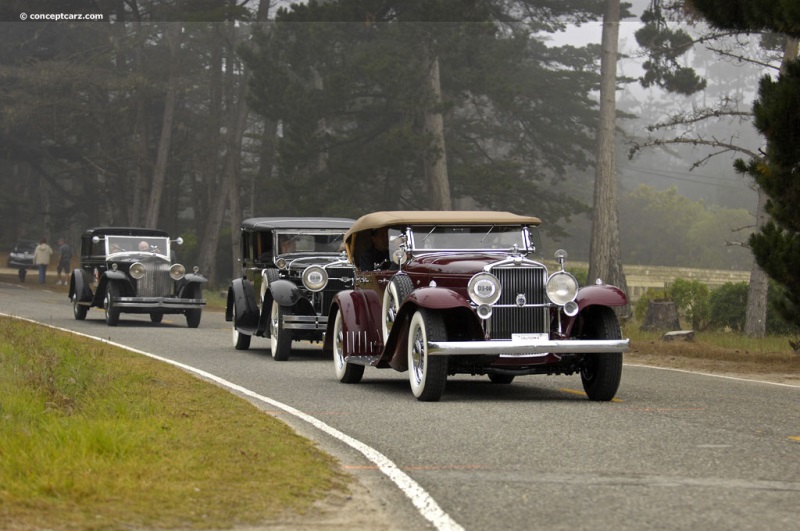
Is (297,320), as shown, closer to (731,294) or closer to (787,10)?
(787,10)

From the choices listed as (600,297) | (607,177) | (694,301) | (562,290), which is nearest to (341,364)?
(562,290)

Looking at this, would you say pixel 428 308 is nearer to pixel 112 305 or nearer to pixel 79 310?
pixel 112 305

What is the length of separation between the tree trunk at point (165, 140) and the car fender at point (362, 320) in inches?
1555

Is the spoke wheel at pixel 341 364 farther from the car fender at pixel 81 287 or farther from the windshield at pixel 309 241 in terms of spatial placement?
the car fender at pixel 81 287

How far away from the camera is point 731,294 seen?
28812 mm

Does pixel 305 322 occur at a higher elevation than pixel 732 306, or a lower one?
higher

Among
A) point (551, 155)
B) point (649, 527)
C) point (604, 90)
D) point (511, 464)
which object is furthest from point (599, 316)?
point (551, 155)

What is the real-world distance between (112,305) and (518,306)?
15.4 meters

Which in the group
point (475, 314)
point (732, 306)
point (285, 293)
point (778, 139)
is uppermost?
point (778, 139)

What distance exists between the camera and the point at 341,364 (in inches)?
584

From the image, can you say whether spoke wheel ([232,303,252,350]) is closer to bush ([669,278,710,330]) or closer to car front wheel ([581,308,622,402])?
car front wheel ([581,308,622,402])

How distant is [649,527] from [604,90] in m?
28.2

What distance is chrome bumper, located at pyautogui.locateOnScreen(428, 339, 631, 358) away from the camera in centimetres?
1191

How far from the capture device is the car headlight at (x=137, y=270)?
26.8 m
